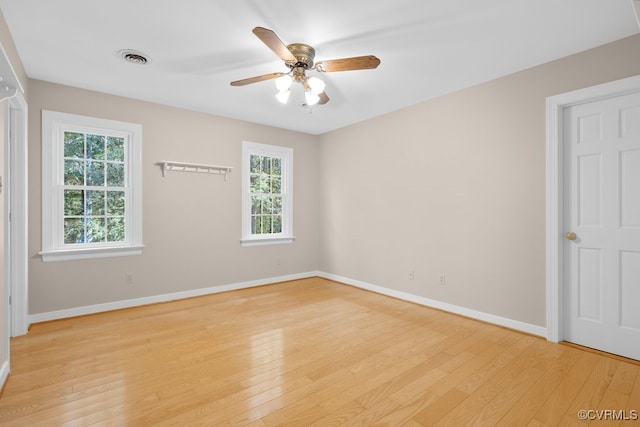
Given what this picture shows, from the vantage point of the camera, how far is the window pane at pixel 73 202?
3.62m

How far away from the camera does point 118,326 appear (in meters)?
3.31

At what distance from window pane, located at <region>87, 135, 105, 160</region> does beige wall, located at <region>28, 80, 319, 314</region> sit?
0.93ft

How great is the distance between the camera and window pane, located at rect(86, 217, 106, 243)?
3.77 meters

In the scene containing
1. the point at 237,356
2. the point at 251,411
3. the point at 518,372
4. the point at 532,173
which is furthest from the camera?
the point at 532,173

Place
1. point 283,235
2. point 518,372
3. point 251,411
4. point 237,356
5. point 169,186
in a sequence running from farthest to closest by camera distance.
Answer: point 283,235 → point 169,186 → point 237,356 → point 518,372 → point 251,411

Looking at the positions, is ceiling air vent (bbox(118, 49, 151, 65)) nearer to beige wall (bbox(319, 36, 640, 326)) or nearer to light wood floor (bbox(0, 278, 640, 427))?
light wood floor (bbox(0, 278, 640, 427))

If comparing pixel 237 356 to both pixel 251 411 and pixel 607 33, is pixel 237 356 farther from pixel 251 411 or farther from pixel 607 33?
pixel 607 33

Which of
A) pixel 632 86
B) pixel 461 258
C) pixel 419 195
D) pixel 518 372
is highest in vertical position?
pixel 632 86

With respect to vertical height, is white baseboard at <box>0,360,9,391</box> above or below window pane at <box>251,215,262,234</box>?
below

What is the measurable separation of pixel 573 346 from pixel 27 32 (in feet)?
17.4

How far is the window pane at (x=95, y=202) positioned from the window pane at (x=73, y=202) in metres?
0.07

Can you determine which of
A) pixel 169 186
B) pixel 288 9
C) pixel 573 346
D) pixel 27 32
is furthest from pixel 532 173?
pixel 27 32

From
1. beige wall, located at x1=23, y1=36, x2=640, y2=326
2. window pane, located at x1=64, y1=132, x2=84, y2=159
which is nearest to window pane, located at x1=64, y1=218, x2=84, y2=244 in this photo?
beige wall, located at x1=23, y1=36, x2=640, y2=326

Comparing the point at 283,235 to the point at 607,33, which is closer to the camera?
the point at 607,33
